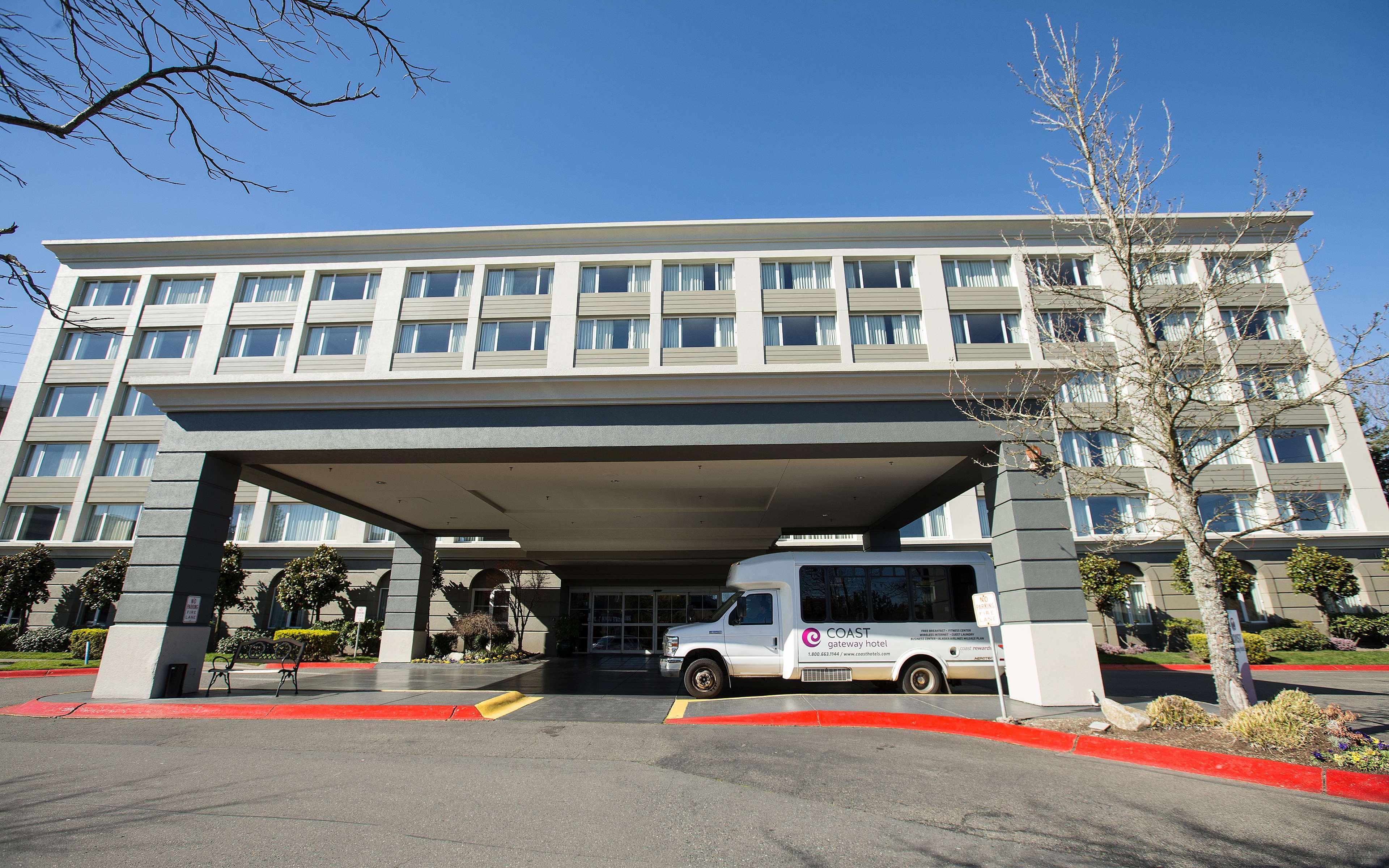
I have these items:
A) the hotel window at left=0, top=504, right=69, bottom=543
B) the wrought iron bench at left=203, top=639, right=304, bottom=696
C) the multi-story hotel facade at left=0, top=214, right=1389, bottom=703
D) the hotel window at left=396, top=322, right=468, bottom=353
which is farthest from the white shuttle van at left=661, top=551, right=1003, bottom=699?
the hotel window at left=0, top=504, right=69, bottom=543

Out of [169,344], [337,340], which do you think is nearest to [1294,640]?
[337,340]

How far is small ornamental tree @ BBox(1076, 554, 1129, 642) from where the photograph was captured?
910 inches

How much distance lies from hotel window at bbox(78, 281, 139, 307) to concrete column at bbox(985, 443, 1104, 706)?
138ft

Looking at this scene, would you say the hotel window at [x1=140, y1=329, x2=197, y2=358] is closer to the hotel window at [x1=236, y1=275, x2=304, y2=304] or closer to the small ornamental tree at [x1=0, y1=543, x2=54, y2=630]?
the hotel window at [x1=236, y1=275, x2=304, y2=304]

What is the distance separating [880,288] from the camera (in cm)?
3025

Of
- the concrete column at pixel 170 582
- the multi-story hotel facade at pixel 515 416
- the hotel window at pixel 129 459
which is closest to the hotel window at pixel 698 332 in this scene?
the multi-story hotel facade at pixel 515 416

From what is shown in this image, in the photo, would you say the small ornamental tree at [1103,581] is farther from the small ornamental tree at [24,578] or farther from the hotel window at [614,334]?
the small ornamental tree at [24,578]

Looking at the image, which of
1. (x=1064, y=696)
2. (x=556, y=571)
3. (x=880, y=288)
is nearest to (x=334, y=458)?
(x=1064, y=696)

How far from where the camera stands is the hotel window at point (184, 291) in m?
33.2

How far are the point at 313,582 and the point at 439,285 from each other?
14.8 m

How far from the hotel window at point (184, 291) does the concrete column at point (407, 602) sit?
20.8m

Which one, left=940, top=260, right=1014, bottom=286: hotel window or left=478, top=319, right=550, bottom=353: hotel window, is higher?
left=940, top=260, right=1014, bottom=286: hotel window

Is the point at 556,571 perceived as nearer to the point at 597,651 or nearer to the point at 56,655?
the point at 597,651

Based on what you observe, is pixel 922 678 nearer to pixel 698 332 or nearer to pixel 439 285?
pixel 698 332
